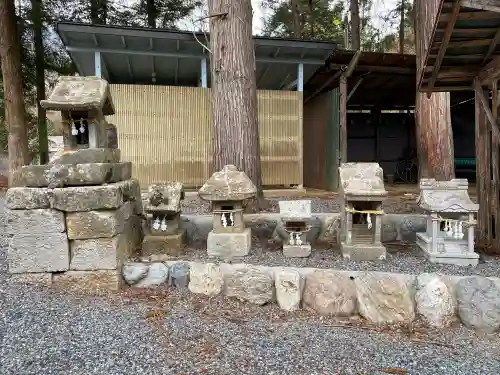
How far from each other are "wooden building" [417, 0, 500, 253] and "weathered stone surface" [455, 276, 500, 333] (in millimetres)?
1538

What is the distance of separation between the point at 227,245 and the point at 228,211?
0.36 m

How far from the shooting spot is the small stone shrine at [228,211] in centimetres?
362

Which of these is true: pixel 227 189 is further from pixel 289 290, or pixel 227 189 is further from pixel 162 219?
pixel 289 290

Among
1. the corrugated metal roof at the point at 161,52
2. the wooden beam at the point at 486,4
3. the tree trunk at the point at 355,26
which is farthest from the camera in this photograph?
the tree trunk at the point at 355,26

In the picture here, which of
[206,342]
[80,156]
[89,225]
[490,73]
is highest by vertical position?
[490,73]

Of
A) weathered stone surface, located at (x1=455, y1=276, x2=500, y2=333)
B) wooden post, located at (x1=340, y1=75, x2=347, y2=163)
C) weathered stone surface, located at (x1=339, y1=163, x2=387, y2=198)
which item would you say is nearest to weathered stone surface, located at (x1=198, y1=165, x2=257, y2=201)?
weathered stone surface, located at (x1=339, y1=163, x2=387, y2=198)

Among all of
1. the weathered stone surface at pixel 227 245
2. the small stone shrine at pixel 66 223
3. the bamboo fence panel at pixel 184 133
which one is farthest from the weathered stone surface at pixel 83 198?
the bamboo fence panel at pixel 184 133

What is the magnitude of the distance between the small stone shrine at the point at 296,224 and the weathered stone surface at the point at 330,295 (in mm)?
854

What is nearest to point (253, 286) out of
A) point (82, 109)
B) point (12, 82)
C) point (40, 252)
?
point (40, 252)

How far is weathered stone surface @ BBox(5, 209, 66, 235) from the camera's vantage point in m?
3.10

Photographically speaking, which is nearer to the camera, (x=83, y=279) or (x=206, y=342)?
(x=206, y=342)

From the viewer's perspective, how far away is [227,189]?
3.61 m

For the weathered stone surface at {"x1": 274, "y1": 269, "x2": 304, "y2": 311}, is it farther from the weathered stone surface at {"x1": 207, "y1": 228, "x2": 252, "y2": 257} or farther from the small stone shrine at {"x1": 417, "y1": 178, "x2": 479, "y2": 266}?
the small stone shrine at {"x1": 417, "y1": 178, "x2": 479, "y2": 266}

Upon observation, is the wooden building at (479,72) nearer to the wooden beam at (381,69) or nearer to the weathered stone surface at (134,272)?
the weathered stone surface at (134,272)
